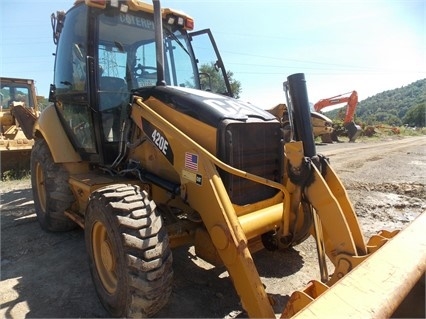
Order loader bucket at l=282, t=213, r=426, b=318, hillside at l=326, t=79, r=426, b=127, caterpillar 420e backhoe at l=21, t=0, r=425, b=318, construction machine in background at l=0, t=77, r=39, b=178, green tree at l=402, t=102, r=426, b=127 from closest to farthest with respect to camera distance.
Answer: loader bucket at l=282, t=213, r=426, b=318 < caterpillar 420e backhoe at l=21, t=0, r=425, b=318 < construction machine in background at l=0, t=77, r=39, b=178 < green tree at l=402, t=102, r=426, b=127 < hillside at l=326, t=79, r=426, b=127

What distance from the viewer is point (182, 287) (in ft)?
10.2

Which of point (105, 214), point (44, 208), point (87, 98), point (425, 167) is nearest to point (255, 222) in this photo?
point (105, 214)

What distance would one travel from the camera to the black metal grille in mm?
2752

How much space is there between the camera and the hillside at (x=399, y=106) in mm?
70369

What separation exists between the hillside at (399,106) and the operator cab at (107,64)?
234ft

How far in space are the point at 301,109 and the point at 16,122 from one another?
9.05 meters

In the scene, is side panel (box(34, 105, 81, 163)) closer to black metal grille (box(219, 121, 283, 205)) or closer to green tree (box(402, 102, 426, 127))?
black metal grille (box(219, 121, 283, 205))

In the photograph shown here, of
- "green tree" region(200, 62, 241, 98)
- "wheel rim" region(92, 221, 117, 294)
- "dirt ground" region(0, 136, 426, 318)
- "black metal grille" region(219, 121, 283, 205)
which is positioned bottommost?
"dirt ground" region(0, 136, 426, 318)

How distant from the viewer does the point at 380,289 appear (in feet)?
5.59

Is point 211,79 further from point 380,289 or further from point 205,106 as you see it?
point 380,289

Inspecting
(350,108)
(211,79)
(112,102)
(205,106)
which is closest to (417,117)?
(350,108)

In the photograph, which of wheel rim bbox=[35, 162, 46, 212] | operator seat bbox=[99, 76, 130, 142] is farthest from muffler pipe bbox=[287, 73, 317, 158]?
wheel rim bbox=[35, 162, 46, 212]

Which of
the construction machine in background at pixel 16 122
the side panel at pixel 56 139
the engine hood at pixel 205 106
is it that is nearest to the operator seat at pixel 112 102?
the engine hood at pixel 205 106

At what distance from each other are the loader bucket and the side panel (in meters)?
3.18
